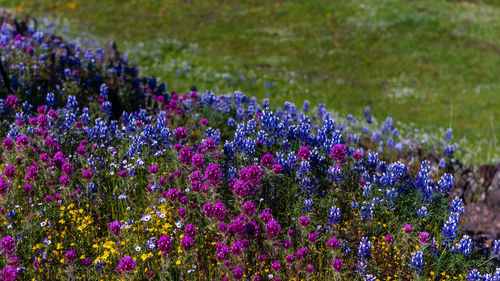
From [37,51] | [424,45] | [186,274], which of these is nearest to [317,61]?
[424,45]

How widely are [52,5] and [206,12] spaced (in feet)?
46.0

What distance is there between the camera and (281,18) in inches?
1330

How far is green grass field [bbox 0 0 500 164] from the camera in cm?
1919

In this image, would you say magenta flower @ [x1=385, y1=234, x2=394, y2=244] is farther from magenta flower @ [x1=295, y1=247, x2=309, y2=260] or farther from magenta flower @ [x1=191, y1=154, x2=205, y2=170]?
magenta flower @ [x1=191, y1=154, x2=205, y2=170]

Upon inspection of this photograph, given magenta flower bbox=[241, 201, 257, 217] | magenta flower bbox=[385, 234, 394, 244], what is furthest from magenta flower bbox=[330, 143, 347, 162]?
magenta flower bbox=[241, 201, 257, 217]

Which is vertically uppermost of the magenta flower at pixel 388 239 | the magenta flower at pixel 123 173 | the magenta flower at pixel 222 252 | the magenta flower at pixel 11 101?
the magenta flower at pixel 11 101

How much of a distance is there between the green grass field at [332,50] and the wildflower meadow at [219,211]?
9732 millimetres

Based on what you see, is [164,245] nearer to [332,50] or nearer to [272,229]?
[272,229]

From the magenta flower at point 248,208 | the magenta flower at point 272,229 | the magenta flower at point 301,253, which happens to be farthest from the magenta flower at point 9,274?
the magenta flower at point 301,253

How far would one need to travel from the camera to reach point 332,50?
2780 cm

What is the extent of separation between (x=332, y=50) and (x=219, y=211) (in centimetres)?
2457

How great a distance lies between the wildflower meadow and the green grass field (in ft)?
31.9

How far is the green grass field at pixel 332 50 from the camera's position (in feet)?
63.0

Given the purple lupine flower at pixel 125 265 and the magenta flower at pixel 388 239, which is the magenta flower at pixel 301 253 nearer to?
the magenta flower at pixel 388 239
